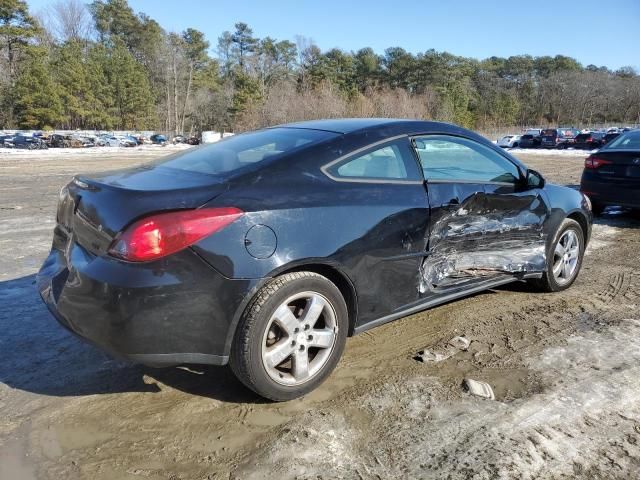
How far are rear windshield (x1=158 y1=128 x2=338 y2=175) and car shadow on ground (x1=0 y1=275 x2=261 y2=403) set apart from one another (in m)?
1.24

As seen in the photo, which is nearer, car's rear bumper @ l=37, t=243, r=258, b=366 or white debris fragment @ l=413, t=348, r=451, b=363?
car's rear bumper @ l=37, t=243, r=258, b=366

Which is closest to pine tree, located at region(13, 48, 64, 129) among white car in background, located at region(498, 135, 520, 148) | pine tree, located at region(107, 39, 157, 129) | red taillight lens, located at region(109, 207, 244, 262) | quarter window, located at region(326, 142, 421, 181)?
pine tree, located at region(107, 39, 157, 129)

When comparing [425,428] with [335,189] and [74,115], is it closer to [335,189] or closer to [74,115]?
[335,189]

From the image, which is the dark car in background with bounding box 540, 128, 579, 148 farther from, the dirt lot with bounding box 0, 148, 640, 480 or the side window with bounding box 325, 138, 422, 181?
the side window with bounding box 325, 138, 422, 181

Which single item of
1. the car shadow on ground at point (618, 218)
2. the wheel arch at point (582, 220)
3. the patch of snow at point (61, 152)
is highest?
the wheel arch at point (582, 220)

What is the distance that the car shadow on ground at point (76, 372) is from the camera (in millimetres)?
2965

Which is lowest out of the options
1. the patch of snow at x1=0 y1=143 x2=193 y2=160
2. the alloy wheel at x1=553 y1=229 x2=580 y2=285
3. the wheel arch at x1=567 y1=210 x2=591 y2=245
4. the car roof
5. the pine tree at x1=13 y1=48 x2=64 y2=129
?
the patch of snow at x1=0 y1=143 x2=193 y2=160

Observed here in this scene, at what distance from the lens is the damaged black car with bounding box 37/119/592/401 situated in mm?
2439

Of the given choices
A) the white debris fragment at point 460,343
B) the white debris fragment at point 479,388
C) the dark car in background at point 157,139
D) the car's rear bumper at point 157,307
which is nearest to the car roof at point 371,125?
the car's rear bumper at point 157,307

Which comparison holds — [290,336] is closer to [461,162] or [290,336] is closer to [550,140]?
[461,162]

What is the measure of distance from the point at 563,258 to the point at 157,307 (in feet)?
12.1

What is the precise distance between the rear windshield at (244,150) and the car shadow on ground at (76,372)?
4.07 feet

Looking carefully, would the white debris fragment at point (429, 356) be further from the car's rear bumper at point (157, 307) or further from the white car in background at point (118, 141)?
the white car in background at point (118, 141)

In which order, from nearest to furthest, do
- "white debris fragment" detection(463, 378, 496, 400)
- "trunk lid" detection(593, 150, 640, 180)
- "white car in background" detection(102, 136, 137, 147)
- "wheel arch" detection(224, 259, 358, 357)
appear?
"wheel arch" detection(224, 259, 358, 357) < "white debris fragment" detection(463, 378, 496, 400) < "trunk lid" detection(593, 150, 640, 180) < "white car in background" detection(102, 136, 137, 147)
